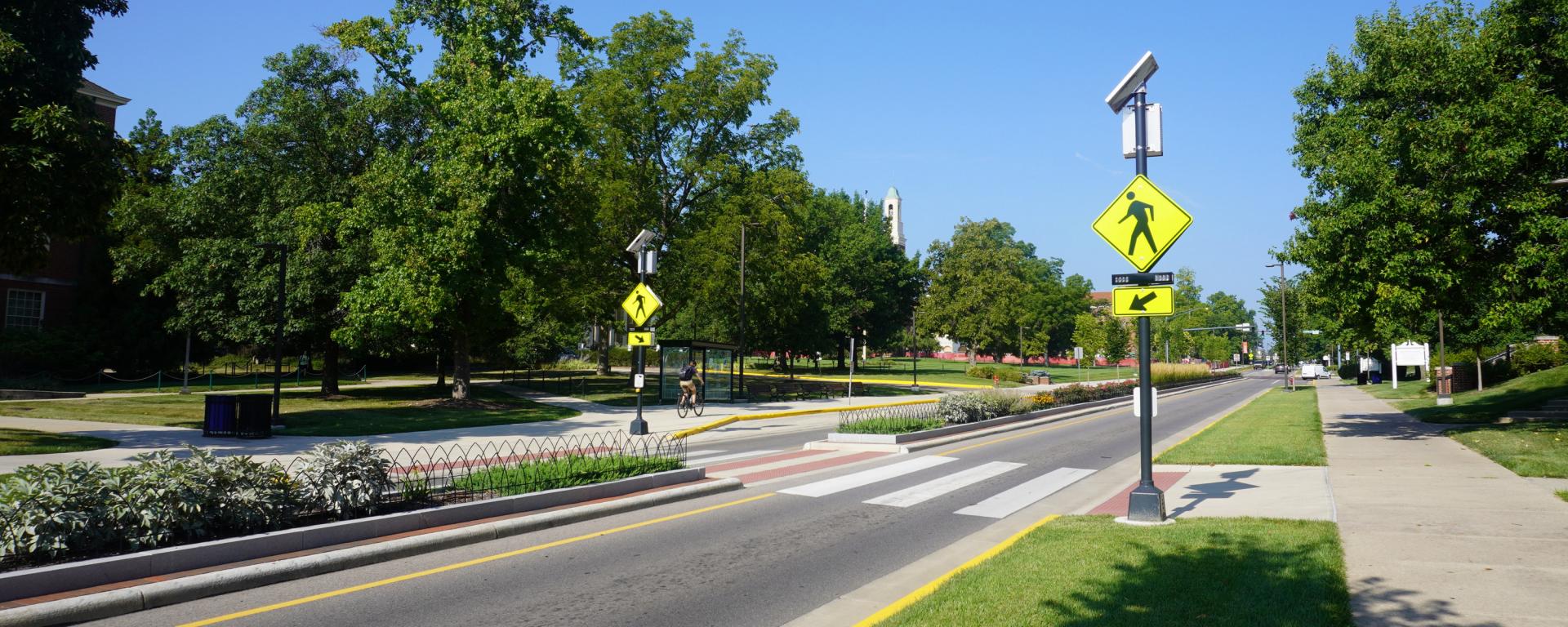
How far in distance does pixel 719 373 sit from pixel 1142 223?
2585 centimetres

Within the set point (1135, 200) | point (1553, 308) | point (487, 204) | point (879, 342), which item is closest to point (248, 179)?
point (487, 204)

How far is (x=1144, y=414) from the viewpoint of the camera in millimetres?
9445

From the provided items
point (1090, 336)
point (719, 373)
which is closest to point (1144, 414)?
point (719, 373)

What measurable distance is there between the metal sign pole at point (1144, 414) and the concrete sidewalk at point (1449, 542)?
1.76m

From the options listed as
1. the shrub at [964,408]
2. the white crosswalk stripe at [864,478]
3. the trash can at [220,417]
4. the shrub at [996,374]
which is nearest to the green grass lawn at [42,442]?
the trash can at [220,417]

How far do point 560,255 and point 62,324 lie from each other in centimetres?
3201

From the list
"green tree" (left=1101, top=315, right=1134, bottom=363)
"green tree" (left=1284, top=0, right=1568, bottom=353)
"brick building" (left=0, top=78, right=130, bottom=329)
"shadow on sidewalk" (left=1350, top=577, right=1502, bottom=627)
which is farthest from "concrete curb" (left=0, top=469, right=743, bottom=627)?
Answer: "green tree" (left=1101, top=315, right=1134, bottom=363)

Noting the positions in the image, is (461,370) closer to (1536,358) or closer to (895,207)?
(1536,358)

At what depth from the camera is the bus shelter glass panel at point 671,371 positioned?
3180cm

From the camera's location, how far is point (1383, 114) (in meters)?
19.7

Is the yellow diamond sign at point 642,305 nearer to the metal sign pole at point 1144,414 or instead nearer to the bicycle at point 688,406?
the bicycle at point 688,406

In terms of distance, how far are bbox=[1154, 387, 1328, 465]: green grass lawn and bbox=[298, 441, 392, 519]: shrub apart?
13015 millimetres

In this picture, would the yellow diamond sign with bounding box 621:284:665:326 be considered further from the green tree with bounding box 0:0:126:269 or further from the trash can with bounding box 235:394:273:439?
the green tree with bounding box 0:0:126:269

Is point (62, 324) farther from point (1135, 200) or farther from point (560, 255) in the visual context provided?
point (1135, 200)
